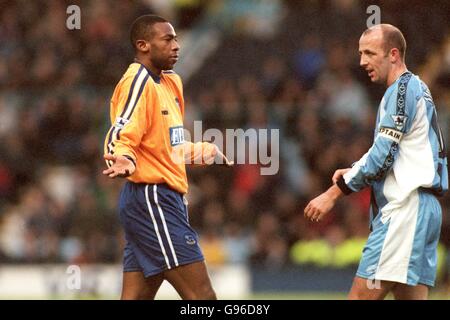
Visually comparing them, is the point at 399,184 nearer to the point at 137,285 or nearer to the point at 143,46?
the point at 137,285

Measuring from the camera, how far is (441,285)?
1351 centimetres

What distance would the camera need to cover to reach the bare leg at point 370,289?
22.5 ft

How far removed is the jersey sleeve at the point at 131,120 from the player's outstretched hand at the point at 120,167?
0.07 m

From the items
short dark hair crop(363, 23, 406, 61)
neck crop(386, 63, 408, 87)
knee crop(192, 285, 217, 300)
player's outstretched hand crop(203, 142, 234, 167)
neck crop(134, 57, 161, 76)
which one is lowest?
knee crop(192, 285, 217, 300)

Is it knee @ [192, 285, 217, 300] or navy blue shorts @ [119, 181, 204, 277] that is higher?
navy blue shorts @ [119, 181, 204, 277]

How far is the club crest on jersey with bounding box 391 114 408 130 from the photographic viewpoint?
683 centimetres

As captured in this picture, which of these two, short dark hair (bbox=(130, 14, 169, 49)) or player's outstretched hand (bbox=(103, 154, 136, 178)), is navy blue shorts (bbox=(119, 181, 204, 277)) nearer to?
player's outstretched hand (bbox=(103, 154, 136, 178))

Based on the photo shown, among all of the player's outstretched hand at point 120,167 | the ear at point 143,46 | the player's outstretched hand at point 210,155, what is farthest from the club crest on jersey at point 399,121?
the ear at point 143,46

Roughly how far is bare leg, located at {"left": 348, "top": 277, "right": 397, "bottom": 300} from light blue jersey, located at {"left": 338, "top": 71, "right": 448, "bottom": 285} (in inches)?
1.7

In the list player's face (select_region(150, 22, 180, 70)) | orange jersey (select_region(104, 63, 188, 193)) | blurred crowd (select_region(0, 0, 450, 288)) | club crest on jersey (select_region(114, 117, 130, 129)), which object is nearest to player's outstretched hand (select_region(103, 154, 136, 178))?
orange jersey (select_region(104, 63, 188, 193))

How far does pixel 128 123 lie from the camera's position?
7.08m

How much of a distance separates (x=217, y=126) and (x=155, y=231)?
8243 millimetres

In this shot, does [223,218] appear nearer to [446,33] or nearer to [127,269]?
[446,33]
